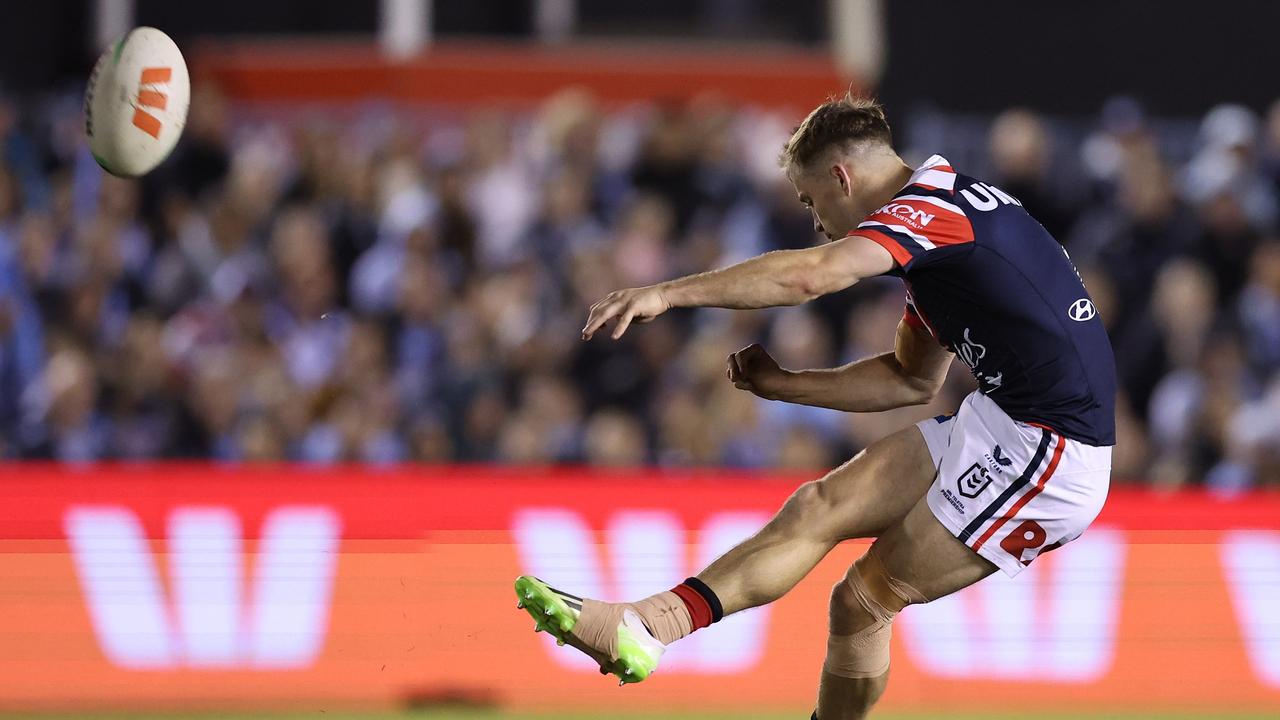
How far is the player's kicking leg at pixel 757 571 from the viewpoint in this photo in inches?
222

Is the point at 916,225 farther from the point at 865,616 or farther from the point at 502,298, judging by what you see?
the point at 502,298

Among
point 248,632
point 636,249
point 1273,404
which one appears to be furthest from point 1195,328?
point 248,632

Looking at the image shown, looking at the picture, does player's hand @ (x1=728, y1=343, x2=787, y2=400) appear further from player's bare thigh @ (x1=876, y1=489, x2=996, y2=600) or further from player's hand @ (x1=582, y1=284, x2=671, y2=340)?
player's hand @ (x1=582, y1=284, x2=671, y2=340)

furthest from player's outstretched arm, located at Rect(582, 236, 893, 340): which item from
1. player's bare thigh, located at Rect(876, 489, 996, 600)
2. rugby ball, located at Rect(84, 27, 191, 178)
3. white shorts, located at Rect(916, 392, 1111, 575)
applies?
rugby ball, located at Rect(84, 27, 191, 178)

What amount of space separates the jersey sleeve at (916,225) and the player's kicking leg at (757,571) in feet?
2.85

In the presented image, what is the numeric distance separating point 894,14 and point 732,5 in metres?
1.58

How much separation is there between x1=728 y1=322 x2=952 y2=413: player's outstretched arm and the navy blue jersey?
517 millimetres

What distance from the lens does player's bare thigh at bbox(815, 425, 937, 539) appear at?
5996 mm

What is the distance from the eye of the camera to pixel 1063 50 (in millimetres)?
16688

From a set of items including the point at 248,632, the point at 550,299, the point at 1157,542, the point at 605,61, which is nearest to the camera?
the point at 248,632

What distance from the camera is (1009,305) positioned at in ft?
19.0

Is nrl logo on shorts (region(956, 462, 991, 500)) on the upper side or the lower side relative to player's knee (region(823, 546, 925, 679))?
upper

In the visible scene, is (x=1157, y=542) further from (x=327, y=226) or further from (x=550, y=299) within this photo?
(x=327, y=226)

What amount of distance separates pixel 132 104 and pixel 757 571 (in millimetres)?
3241
